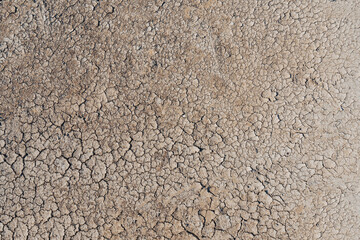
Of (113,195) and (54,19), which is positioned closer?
Result: (113,195)

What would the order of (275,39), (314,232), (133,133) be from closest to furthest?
(314,232) < (133,133) < (275,39)

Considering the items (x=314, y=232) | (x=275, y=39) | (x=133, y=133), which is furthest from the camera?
(x=275, y=39)

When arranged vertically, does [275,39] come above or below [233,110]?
above

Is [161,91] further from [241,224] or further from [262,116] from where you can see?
[241,224]

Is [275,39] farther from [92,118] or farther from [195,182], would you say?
[92,118]

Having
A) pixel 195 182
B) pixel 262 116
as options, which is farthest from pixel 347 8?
pixel 195 182

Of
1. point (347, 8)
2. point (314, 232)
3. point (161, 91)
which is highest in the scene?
point (347, 8)

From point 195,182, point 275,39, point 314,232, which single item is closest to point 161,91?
point 195,182
